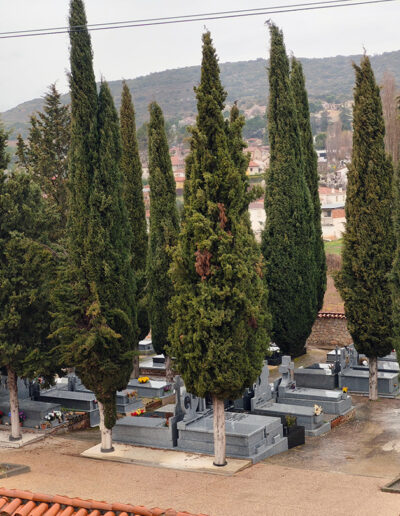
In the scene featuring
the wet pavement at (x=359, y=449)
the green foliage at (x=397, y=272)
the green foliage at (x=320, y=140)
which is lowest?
the wet pavement at (x=359, y=449)

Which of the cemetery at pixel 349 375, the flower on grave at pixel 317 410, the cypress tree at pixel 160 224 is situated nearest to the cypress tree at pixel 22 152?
the cypress tree at pixel 160 224

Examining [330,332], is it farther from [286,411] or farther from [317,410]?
[317,410]

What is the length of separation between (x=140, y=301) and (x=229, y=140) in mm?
8775

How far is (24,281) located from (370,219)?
1133 cm

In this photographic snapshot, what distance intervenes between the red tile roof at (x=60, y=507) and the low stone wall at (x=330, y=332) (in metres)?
24.4

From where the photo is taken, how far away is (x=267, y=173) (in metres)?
26.3

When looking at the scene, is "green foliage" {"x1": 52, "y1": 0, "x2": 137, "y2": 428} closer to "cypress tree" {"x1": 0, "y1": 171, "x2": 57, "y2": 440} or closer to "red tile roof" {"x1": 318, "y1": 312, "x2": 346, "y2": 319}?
"cypress tree" {"x1": 0, "y1": 171, "x2": 57, "y2": 440}

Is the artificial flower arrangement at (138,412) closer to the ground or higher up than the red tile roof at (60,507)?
closer to the ground

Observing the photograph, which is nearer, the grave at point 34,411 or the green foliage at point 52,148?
the grave at point 34,411

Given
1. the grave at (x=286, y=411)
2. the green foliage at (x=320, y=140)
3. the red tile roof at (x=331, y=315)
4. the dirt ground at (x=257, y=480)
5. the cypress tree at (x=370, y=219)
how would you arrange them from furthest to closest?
the green foliage at (x=320, y=140) < the red tile roof at (x=331, y=315) < the cypress tree at (x=370, y=219) < the grave at (x=286, y=411) < the dirt ground at (x=257, y=480)

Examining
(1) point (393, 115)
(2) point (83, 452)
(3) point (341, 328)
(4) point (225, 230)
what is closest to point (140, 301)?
(2) point (83, 452)

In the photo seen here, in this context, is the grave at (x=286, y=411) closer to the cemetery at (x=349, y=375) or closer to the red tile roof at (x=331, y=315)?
the cemetery at (x=349, y=375)

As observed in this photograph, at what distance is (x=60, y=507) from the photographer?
9.80 metres

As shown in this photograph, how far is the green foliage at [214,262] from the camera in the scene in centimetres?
1577
